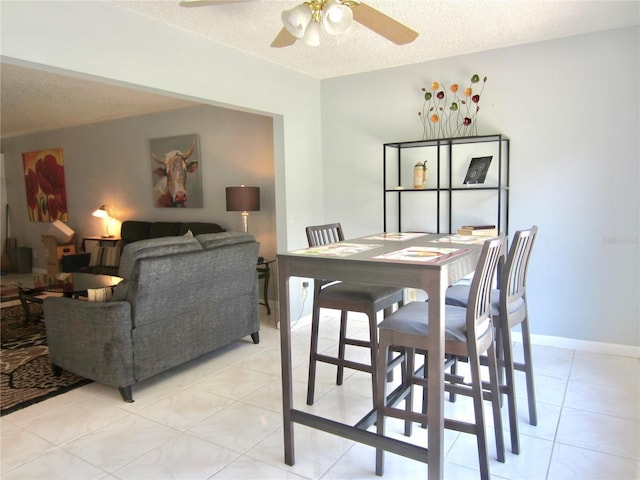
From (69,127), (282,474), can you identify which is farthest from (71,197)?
(282,474)

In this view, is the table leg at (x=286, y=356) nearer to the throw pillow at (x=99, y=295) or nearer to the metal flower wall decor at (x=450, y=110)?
the throw pillow at (x=99, y=295)

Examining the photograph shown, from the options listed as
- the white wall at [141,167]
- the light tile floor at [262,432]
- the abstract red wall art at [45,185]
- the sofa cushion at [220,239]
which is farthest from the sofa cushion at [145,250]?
the abstract red wall art at [45,185]

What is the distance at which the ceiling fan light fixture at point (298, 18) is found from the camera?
1.89m

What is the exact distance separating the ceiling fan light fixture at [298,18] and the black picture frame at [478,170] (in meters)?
2.17

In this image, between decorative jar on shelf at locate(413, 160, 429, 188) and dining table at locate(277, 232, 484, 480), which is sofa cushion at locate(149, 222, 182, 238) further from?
dining table at locate(277, 232, 484, 480)

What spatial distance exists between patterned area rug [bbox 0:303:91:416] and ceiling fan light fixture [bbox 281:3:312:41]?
2730 mm

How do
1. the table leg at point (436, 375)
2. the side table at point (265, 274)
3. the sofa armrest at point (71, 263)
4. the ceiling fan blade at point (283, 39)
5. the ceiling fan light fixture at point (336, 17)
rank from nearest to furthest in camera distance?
the table leg at point (436, 375), the ceiling fan light fixture at point (336, 17), the ceiling fan blade at point (283, 39), the side table at point (265, 274), the sofa armrest at point (71, 263)

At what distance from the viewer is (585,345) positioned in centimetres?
353

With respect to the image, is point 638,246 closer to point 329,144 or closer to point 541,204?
point 541,204

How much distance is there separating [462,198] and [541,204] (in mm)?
629

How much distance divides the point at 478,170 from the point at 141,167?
175 inches

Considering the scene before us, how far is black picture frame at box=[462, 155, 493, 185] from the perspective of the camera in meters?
3.63

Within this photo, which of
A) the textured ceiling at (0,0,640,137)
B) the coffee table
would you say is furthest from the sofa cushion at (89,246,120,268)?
the textured ceiling at (0,0,640,137)

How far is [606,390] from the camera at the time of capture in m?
2.82
